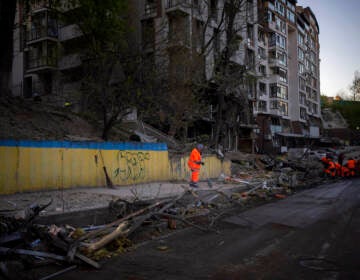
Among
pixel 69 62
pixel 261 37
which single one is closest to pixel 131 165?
pixel 69 62

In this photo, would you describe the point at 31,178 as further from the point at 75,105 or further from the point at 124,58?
the point at 75,105

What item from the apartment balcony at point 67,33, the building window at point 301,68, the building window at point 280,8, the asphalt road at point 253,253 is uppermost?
the building window at point 280,8

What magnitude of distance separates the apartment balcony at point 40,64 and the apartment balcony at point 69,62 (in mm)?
1021

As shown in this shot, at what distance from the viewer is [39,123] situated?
1554 centimetres

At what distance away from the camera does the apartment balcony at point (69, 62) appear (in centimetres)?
2978

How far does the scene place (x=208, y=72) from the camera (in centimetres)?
2681

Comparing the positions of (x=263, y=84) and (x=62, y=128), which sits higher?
(x=263, y=84)

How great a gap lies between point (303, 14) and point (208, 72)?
161 ft

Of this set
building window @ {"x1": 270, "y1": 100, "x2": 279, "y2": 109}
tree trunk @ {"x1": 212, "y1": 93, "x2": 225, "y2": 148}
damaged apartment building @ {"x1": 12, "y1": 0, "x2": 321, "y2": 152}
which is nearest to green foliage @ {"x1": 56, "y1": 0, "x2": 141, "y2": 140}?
damaged apartment building @ {"x1": 12, "y1": 0, "x2": 321, "y2": 152}

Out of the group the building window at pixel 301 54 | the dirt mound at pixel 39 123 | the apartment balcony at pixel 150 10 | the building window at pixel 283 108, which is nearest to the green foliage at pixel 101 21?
the dirt mound at pixel 39 123

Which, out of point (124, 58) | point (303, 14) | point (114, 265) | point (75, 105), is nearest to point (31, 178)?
point (114, 265)

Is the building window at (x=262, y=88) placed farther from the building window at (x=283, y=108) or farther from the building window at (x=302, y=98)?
the building window at (x=302, y=98)

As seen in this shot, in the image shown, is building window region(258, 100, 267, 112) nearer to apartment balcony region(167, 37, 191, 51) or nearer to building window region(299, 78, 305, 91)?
building window region(299, 78, 305, 91)

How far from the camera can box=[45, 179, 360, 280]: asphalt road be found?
429 centimetres
